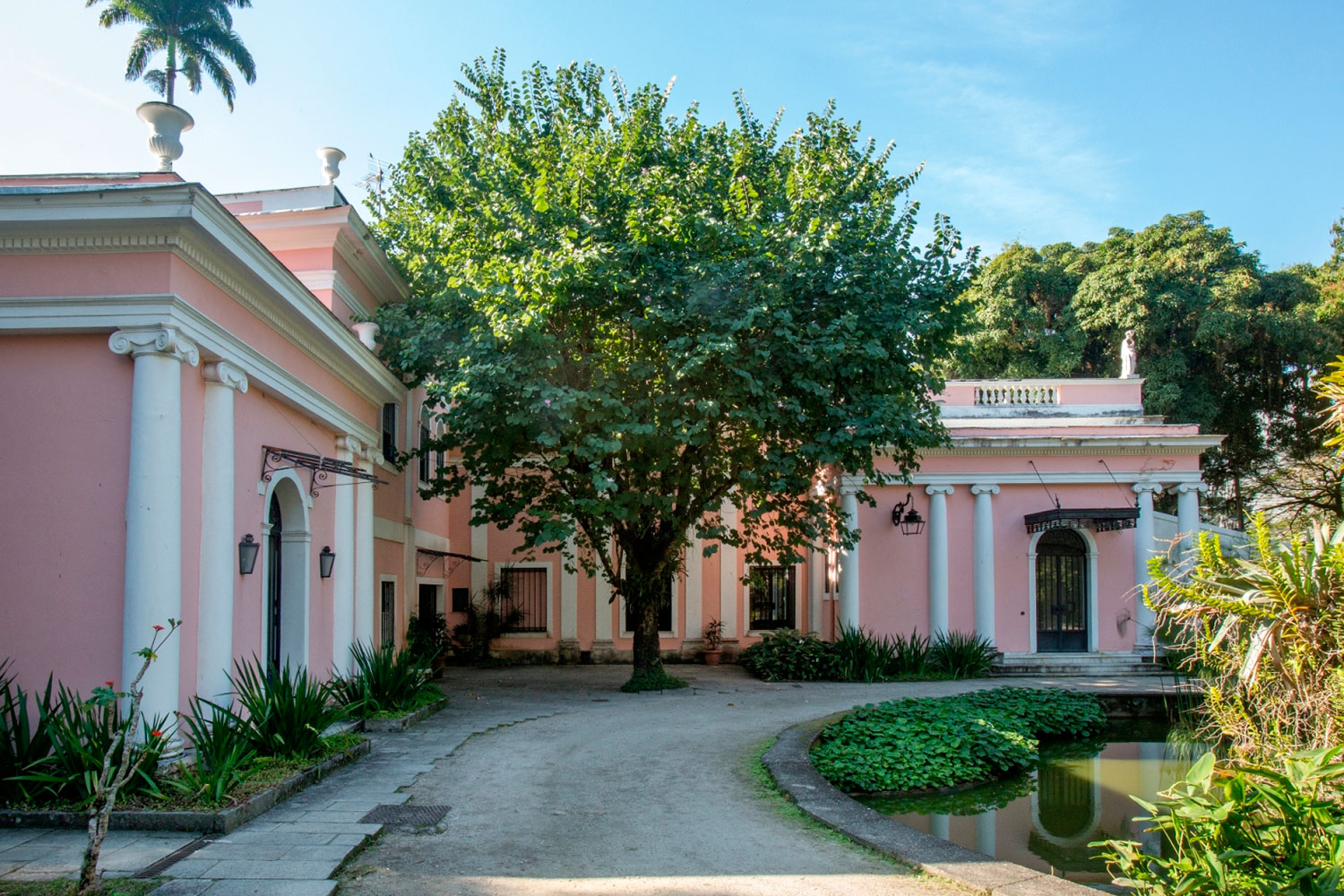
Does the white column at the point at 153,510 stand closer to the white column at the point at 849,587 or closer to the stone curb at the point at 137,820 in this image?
the stone curb at the point at 137,820

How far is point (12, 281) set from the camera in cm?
697

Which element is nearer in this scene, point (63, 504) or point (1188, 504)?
point (63, 504)

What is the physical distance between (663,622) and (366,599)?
8.86 metres

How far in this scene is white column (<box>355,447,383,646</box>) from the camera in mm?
12039

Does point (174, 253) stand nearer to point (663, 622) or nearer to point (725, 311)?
point (725, 311)

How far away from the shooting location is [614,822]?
6453 millimetres

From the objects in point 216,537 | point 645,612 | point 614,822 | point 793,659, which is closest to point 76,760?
point 216,537

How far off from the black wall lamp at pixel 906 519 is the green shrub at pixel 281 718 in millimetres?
12310

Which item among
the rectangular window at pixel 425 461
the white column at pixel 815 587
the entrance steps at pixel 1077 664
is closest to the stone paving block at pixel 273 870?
the rectangular window at pixel 425 461

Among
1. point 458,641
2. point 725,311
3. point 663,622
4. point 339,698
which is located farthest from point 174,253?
point 663,622

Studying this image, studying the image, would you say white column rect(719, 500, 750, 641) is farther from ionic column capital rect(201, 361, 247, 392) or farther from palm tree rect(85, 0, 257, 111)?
palm tree rect(85, 0, 257, 111)

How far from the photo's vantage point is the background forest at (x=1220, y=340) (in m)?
22.5

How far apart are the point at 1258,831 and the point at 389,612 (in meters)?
12.5

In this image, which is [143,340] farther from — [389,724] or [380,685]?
[380,685]
